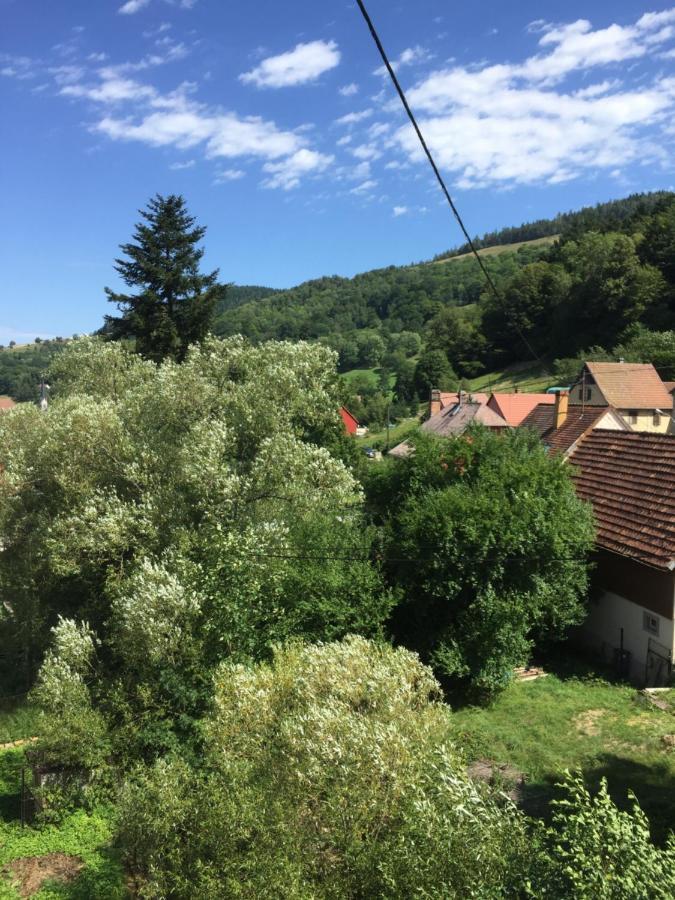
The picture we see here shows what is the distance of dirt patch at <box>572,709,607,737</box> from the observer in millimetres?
13703

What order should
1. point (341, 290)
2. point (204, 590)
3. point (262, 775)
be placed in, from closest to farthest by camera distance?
point (262, 775)
point (204, 590)
point (341, 290)

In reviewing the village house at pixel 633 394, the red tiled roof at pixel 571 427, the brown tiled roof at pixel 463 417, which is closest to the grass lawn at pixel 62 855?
the red tiled roof at pixel 571 427

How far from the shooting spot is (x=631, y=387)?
50812 mm

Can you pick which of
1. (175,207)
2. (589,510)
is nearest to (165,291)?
(175,207)

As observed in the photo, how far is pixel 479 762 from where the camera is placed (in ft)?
42.0

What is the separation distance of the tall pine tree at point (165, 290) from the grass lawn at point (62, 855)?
21.5m

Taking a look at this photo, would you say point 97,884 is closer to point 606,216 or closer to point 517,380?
point 517,380

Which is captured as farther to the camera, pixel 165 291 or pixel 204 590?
pixel 165 291

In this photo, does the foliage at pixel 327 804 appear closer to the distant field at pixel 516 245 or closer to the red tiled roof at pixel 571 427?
the red tiled roof at pixel 571 427

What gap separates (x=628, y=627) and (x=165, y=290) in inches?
1048

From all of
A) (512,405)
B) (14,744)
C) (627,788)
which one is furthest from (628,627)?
(512,405)

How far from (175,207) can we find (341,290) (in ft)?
511

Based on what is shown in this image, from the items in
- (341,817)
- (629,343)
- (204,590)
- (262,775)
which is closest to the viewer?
(341,817)

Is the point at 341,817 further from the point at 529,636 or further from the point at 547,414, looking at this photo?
the point at 547,414
